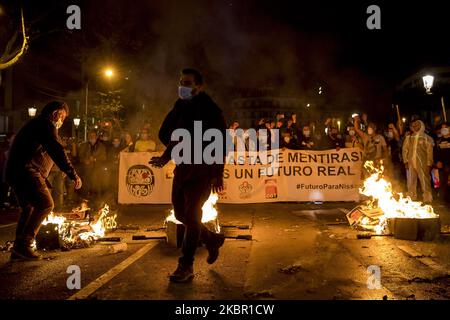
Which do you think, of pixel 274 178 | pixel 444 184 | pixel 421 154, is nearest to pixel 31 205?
pixel 274 178

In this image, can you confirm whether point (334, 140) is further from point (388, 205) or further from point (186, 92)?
point (186, 92)

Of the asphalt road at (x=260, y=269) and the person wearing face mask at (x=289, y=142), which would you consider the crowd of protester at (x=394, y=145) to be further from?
the asphalt road at (x=260, y=269)

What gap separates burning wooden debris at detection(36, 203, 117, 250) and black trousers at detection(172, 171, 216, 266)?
249cm

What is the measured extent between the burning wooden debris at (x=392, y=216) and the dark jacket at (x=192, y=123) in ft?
11.5

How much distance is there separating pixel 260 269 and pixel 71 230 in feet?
9.84

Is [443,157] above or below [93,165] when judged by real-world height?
above

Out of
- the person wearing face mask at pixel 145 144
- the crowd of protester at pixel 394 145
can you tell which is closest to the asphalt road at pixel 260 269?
the crowd of protester at pixel 394 145

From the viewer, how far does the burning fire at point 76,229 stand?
21.7ft

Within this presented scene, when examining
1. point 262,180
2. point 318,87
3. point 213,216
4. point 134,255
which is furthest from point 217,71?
point 134,255

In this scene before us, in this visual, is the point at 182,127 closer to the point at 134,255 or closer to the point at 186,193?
the point at 186,193

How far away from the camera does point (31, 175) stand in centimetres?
591

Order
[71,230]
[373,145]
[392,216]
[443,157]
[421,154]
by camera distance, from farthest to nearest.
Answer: [373,145] < [443,157] < [421,154] < [392,216] < [71,230]

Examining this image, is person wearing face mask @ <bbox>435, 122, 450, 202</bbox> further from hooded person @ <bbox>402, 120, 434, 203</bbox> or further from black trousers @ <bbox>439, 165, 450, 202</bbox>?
hooded person @ <bbox>402, 120, 434, 203</bbox>

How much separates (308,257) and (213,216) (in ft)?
5.41
